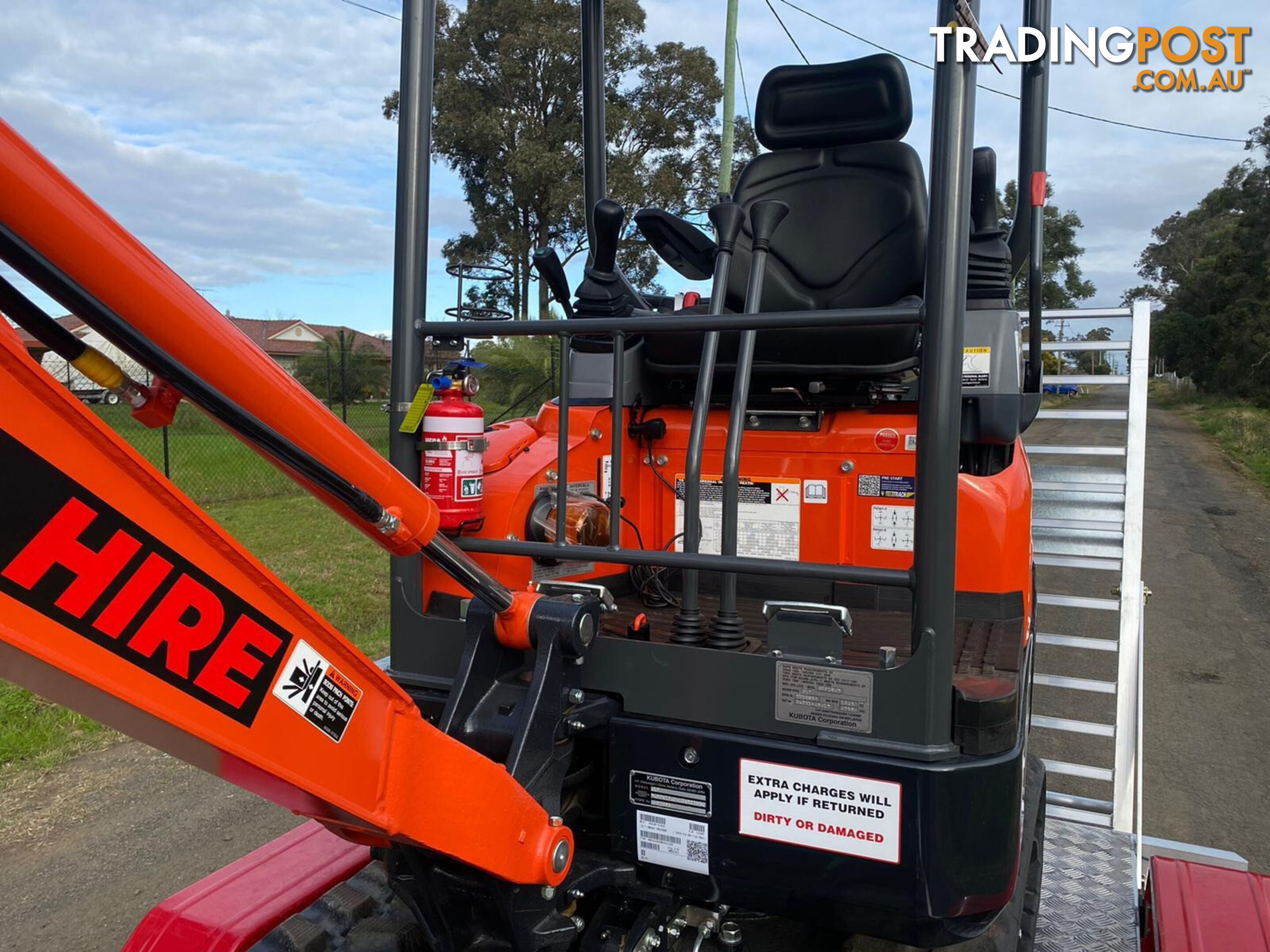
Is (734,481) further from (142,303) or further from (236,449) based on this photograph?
(236,449)

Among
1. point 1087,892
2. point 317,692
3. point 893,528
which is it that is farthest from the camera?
point 1087,892

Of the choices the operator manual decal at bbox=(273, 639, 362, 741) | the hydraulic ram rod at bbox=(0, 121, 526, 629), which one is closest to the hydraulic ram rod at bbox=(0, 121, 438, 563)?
the hydraulic ram rod at bbox=(0, 121, 526, 629)

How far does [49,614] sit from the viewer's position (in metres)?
1.15

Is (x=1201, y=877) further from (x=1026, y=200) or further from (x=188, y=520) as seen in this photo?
A: (x=188, y=520)

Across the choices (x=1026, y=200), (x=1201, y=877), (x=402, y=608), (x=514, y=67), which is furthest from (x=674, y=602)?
(x=514, y=67)

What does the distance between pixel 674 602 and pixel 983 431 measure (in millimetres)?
1060

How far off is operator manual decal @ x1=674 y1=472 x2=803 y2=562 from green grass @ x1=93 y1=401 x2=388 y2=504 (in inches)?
Result: 331

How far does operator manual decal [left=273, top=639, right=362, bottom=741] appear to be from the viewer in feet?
4.81

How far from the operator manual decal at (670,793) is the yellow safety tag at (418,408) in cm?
94

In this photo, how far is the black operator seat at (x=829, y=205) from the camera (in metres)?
2.95

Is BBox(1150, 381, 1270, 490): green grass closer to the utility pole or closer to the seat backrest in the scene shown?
the utility pole

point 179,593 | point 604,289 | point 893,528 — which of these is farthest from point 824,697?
point 604,289

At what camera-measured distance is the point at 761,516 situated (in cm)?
296

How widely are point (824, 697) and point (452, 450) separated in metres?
1.04
